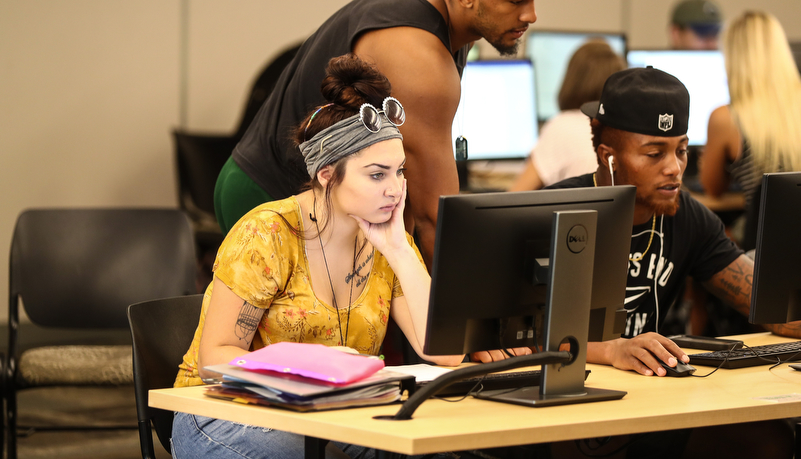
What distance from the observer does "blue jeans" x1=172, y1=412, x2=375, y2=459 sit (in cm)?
149

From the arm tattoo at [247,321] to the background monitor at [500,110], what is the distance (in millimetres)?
2343

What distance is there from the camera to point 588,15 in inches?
219

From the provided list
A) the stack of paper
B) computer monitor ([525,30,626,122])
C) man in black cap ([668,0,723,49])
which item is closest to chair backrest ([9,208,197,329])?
the stack of paper

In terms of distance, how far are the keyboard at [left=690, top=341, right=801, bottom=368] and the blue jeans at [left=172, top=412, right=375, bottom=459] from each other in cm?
73

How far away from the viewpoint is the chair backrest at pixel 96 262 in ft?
9.64

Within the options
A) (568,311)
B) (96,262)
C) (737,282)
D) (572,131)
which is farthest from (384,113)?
(572,131)

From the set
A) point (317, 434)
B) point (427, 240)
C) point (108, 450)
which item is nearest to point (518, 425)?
point (317, 434)

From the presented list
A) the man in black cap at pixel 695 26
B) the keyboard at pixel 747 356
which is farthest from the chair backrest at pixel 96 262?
the man in black cap at pixel 695 26

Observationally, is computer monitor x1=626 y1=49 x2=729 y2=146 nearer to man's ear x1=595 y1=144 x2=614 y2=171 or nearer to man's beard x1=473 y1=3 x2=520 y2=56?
man's ear x1=595 y1=144 x2=614 y2=171

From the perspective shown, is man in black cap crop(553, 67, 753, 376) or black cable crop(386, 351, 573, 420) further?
man in black cap crop(553, 67, 753, 376)

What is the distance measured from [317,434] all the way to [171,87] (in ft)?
11.4

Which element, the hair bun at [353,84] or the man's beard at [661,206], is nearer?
the hair bun at [353,84]

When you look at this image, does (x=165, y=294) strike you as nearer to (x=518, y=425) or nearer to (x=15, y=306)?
(x=15, y=306)

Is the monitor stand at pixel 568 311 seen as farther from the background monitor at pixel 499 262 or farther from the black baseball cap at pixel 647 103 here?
the black baseball cap at pixel 647 103
